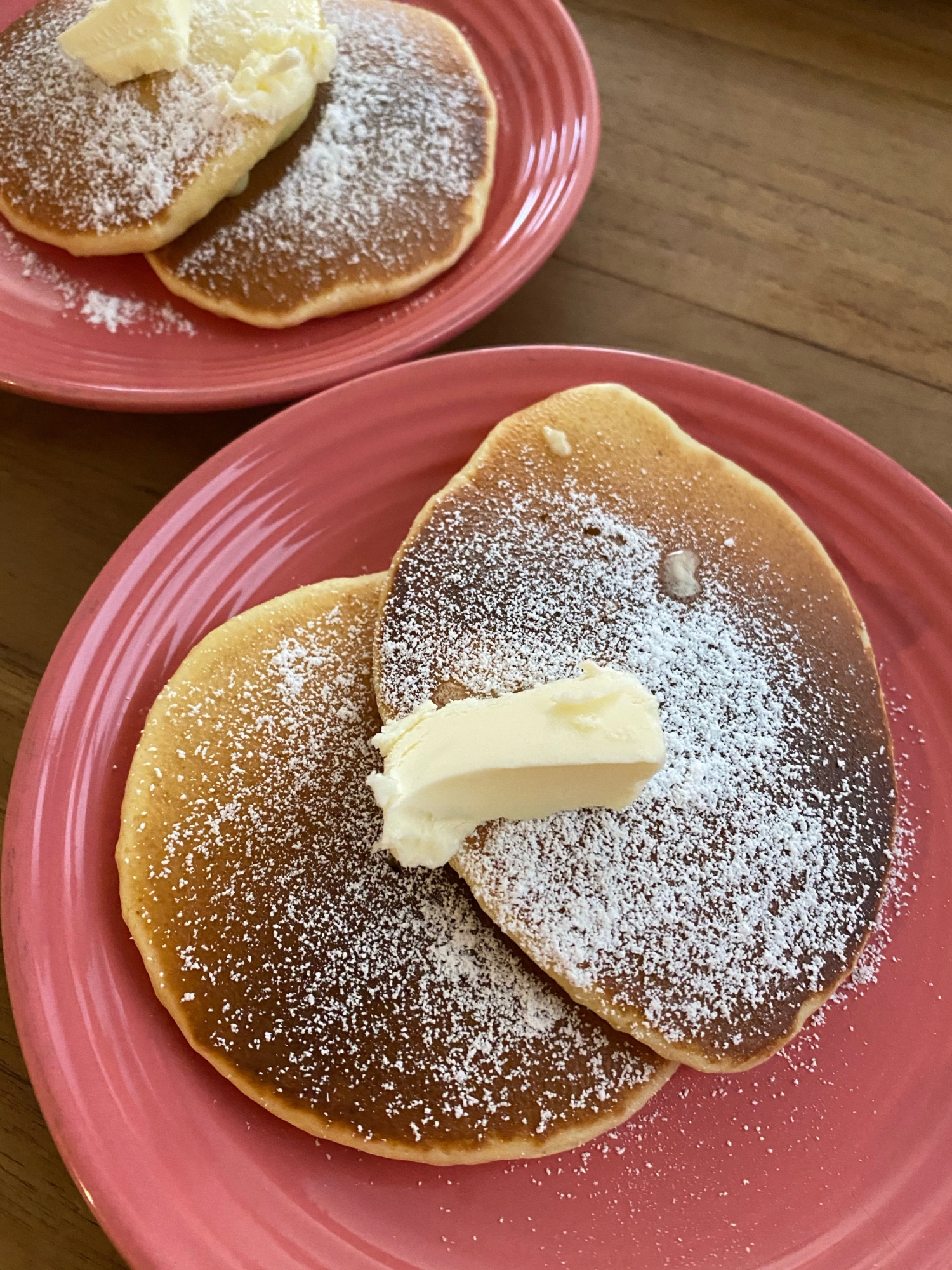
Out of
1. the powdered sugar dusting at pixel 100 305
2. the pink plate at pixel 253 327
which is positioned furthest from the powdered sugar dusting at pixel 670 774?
the powdered sugar dusting at pixel 100 305

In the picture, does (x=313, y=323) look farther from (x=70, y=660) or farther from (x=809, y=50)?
(x=809, y=50)

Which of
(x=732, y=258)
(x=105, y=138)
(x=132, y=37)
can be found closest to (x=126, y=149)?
(x=105, y=138)

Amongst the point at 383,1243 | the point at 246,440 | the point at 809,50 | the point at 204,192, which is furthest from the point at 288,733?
the point at 809,50

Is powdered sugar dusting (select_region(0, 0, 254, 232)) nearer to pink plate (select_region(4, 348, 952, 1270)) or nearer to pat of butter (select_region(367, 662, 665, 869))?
pink plate (select_region(4, 348, 952, 1270))

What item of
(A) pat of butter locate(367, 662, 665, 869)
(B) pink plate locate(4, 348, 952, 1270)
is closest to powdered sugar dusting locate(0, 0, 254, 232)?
(B) pink plate locate(4, 348, 952, 1270)

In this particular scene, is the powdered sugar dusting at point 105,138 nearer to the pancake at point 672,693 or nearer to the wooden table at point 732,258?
the wooden table at point 732,258

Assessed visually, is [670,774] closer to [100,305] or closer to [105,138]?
[100,305]
